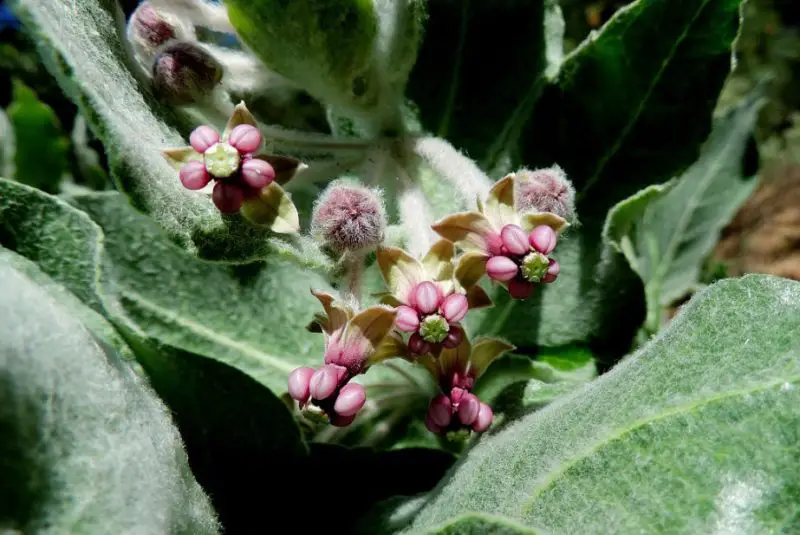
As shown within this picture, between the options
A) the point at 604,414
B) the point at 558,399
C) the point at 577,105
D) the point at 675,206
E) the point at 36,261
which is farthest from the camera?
the point at 675,206

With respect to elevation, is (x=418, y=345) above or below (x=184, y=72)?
below

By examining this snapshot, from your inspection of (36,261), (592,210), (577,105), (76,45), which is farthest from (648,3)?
(36,261)

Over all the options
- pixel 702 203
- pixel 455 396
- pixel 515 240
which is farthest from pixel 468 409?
pixel 702 203

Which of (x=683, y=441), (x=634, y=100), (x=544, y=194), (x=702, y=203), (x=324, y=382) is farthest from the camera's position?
(x=702, y=203)

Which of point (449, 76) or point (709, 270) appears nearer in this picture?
point (449, 76)

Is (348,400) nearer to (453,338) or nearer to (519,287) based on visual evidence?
(453,338)

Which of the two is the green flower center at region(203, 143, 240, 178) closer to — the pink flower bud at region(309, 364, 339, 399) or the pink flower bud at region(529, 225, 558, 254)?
the pink flower bud at region(309, 364, 339, 399)

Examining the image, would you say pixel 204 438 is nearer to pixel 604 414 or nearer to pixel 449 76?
pixel 604 414
